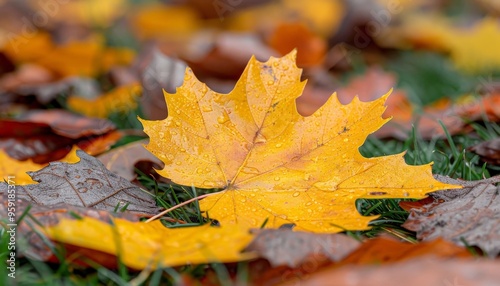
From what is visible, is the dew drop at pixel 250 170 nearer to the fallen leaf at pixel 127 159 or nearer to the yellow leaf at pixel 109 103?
the fallen leaf at pixel 127 159

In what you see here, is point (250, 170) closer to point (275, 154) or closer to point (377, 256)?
point (275, 154)

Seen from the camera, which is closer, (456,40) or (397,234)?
(397,234)

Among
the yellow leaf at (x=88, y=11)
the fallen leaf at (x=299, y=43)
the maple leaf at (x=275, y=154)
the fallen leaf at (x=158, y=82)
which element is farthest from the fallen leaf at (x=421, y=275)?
the yellow leaf at (x=88, y=11)

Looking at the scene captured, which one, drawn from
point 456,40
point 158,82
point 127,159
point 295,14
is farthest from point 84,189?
point 295,14

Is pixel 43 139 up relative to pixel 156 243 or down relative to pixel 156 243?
up

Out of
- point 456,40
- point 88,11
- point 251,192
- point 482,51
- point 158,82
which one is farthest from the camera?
point 88,11

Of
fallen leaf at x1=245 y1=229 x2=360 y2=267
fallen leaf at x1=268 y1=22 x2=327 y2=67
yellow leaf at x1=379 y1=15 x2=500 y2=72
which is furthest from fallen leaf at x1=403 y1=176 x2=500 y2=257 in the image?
yellow leaf at x1=379 y1=15 x2=500 y2=72

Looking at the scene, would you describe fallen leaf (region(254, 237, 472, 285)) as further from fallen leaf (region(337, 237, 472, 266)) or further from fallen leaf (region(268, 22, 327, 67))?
fallen leaf (region(268, 22, 327, 67))
